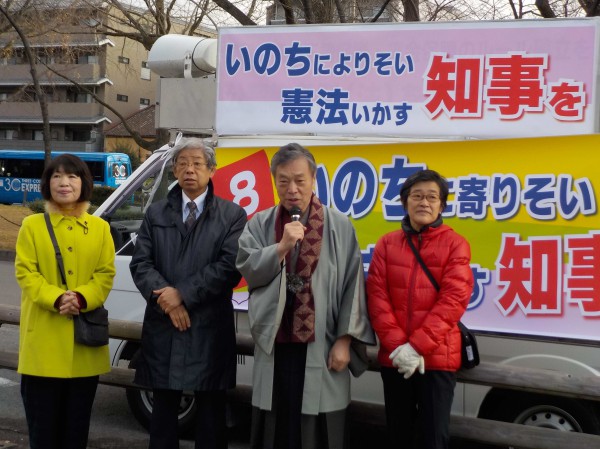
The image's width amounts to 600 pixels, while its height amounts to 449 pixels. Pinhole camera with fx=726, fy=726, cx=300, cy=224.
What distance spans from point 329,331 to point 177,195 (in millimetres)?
1086

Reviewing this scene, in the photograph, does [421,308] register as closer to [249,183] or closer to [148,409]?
[249,183]

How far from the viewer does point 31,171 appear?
35.1 meters

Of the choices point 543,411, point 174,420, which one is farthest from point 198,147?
point 543,411

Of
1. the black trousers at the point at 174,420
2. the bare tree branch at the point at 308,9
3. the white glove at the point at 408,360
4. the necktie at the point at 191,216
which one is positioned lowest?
the black trousers at the point at 174,420

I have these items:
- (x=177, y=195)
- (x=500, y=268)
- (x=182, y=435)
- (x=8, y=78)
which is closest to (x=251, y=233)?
(x=177, y=195)

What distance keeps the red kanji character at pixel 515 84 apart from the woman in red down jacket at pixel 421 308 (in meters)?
0.96

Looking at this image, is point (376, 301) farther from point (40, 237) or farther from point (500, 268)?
point (40, 237)

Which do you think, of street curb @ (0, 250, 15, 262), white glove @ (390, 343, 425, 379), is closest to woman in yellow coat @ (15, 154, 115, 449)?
white glove @ (390, 343, 425, 379)

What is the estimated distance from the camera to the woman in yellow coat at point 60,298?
12.3 ft

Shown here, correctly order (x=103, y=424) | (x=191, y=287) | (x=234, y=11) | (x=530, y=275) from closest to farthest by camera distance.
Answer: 1. (x=191, y=287)
2. (x=530, y=275)
3. (x=103, y=424)
4. (x=234, y=11)

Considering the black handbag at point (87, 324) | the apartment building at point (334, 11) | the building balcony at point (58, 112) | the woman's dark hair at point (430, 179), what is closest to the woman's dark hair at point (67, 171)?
the black handbag at point (87, 324)

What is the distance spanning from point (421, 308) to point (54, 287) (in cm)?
185

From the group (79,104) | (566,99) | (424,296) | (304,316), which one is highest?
(79,104)

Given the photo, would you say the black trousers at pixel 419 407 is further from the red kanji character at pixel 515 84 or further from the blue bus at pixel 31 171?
the blue bus at pixel 31 171
